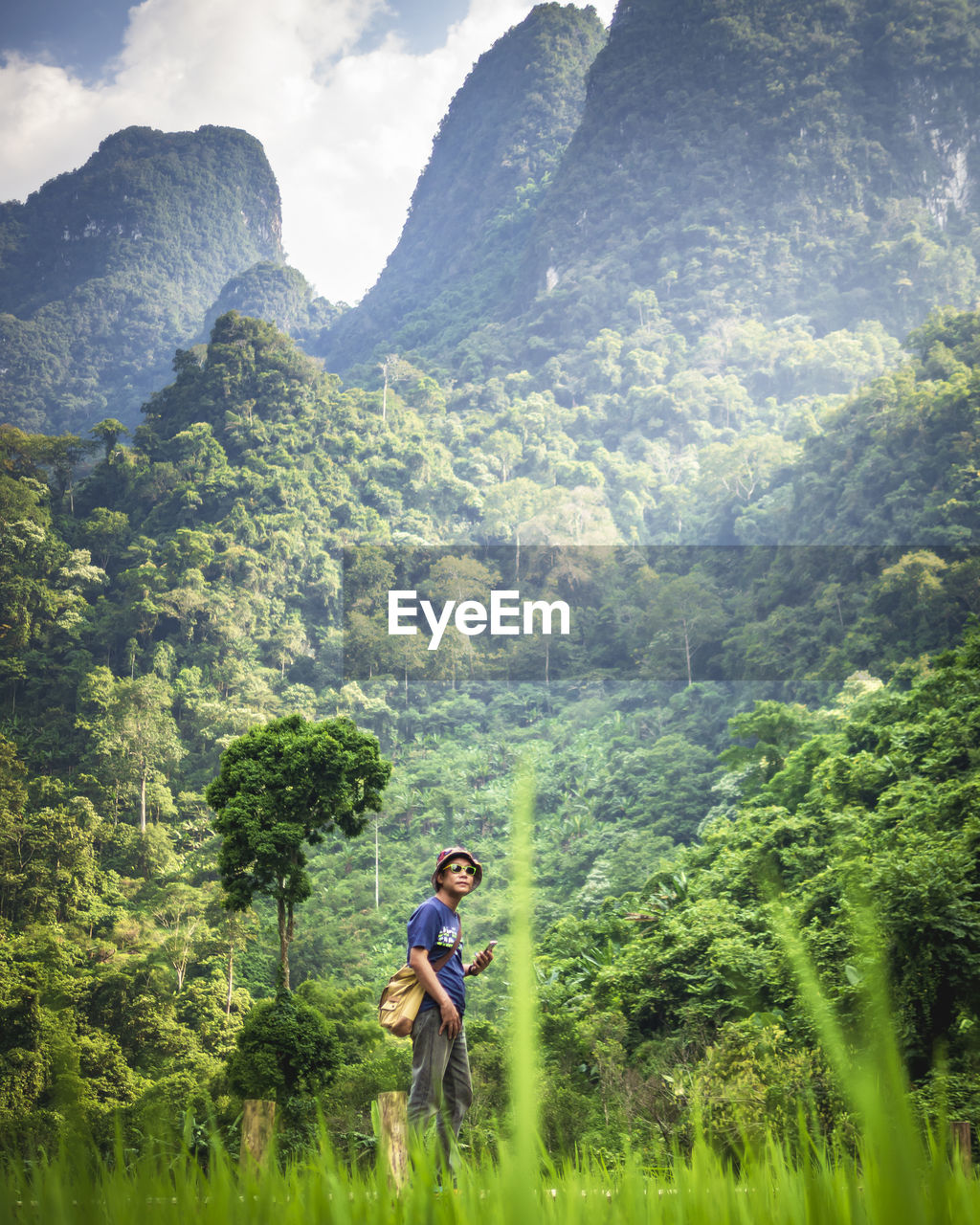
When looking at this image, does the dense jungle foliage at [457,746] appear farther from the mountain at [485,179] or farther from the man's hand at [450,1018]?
the mountain at [485,179]

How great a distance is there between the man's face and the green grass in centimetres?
197

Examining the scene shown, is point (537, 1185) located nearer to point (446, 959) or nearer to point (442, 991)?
point (442, 991)

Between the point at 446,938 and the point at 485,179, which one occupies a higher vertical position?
the point at 485,179

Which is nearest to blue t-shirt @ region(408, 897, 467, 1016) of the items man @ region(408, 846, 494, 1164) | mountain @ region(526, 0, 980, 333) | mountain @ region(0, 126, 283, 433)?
man @ region(408, 846, 494, 1164)

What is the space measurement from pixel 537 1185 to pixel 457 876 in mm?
2196

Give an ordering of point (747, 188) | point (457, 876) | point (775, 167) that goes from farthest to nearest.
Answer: point (747, 188) → point (775, 167) → point (457, 876)

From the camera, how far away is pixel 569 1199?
402 millimetres

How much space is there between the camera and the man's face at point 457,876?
259 cm

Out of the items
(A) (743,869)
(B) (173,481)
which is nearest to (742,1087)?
(A) (743,869)

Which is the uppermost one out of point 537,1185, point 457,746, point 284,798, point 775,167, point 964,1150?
point 775,167

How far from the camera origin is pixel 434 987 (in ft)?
7.70

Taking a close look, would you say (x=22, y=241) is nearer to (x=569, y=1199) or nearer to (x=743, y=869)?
(x=743, y=869)

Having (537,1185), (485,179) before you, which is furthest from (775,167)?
(537,1185)

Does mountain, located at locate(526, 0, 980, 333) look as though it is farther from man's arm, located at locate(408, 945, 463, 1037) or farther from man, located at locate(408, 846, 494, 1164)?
man's arm, located at locate(408, 945, 463, 1037)
